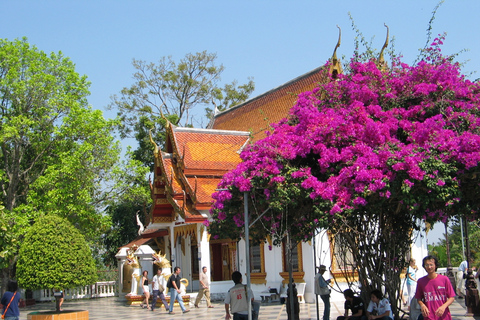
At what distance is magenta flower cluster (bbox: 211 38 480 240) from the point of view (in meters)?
8.30

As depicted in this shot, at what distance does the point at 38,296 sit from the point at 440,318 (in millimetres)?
25595

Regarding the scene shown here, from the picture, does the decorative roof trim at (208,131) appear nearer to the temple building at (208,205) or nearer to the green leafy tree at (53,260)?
the temple building at (208,205)

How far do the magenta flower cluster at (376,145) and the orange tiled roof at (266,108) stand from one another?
12.8m

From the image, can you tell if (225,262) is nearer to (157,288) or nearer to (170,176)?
(170,176)

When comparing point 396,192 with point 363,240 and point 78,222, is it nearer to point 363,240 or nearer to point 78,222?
point 363,240

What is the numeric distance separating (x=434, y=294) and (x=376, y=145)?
275 cm

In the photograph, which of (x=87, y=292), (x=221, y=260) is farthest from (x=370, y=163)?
(x=87, y=292)

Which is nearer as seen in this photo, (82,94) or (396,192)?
(396,192)

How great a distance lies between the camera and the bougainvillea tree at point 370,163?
8344 millimetres

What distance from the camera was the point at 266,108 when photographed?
2705cm

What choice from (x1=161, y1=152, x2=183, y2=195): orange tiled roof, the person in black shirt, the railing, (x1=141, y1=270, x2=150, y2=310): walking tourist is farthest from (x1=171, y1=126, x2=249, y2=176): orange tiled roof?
the person in black shirt

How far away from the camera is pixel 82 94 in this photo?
26.7 metres

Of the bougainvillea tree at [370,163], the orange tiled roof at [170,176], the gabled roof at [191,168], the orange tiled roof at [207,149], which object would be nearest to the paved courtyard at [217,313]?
the gabled roof at [191,168]

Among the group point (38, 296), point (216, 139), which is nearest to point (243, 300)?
point (216, 139)
